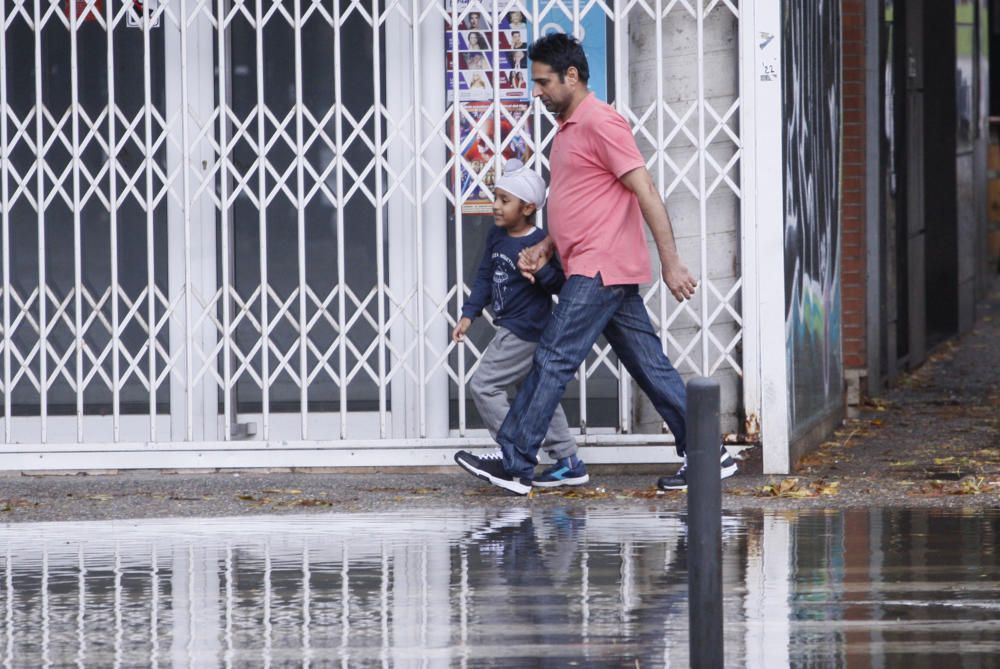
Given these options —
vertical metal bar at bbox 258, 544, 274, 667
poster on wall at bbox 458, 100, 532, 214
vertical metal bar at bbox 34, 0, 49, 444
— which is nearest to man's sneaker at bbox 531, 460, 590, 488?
poster on wall at bbox 458, 100, 532, 214

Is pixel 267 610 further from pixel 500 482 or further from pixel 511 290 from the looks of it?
pixel 511 290

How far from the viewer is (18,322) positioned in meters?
9.91

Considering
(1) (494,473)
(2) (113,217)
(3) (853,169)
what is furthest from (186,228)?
(3) (853,169)

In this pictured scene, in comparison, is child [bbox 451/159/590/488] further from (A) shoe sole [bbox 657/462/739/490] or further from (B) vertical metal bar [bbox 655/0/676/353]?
(B) vertical metal bar [bbox 655/0/676/353]

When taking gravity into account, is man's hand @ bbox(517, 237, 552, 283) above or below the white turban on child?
below

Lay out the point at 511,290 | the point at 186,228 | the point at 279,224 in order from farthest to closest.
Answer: the point at 279,224 → the point at 186,228 → the point at 511,290

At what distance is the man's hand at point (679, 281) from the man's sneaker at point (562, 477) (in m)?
1.18

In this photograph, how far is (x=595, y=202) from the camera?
8578mm

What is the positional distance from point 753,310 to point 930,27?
8.65 meters

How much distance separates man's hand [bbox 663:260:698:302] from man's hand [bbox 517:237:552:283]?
586 millimetres

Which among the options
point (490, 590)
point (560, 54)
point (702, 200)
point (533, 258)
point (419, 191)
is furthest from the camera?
point (419, 191)

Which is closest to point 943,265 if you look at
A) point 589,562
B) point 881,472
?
point 881,472

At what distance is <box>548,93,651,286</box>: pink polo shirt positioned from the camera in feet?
→ 27.9

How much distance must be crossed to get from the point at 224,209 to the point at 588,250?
2076mm
